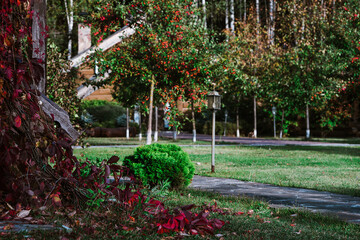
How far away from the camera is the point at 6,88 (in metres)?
4.47

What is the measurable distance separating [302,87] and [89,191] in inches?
876

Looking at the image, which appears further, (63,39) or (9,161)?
(63,39)

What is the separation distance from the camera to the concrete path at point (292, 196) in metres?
6.39

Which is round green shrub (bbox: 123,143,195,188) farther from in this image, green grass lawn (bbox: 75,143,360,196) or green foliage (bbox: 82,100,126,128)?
green foliage (bbox: 82,100,126,128)

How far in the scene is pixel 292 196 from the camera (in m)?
7.57

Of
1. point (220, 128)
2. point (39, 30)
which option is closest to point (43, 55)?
point (39, 30)

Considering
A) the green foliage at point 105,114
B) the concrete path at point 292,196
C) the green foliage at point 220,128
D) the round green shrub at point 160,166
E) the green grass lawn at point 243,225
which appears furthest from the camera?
the green foliage at point 220,128

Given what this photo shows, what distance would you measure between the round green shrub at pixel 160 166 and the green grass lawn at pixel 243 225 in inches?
44.6

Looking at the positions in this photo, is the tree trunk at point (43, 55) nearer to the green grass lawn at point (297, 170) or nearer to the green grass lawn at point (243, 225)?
the green grass lawn at point (243, 225)

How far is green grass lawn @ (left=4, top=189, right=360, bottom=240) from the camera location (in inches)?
164

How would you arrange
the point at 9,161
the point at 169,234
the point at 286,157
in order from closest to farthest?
the point at 9,161
the point at 169,234
the point at 286,157

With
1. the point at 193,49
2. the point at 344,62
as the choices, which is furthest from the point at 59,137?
the point at 344,62

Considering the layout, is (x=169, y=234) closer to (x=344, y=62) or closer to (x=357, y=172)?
(x=357, y=172)

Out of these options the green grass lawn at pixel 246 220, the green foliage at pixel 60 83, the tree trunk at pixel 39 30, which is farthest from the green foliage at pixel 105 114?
the tree trunk at pixel 39 30
